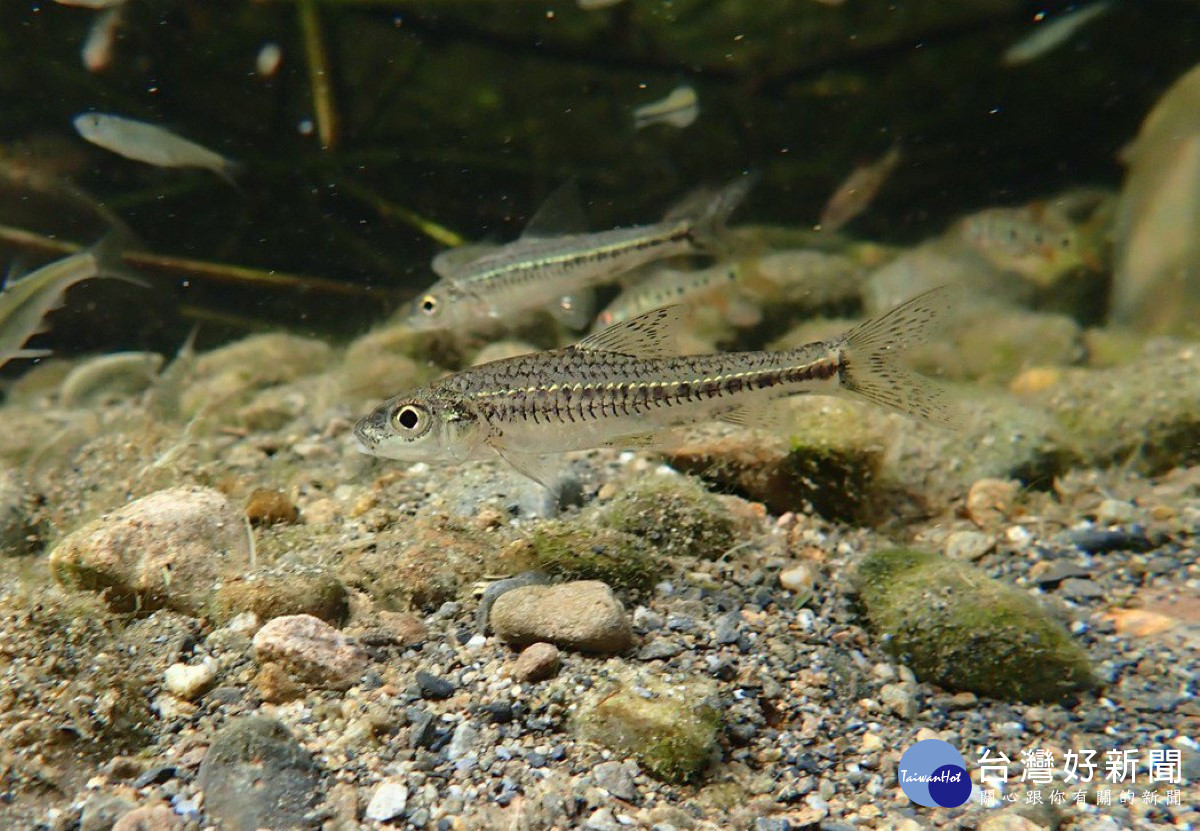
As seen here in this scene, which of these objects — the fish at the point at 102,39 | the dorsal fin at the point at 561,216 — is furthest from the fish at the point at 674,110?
the fish at the point at 102,39

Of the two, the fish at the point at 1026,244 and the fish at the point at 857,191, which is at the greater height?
the fish at the point at 857,191

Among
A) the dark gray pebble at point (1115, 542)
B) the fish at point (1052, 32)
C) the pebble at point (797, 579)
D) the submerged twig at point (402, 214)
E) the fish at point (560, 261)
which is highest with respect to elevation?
the fish at point (1052, 32)

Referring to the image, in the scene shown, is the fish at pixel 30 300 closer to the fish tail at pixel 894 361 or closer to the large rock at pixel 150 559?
the large rock at pixel 150 559

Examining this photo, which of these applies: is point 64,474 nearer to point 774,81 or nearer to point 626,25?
point 626,25

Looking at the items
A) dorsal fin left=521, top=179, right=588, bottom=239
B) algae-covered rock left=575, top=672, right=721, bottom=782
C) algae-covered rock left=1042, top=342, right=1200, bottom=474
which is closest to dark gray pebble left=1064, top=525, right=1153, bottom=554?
algae-covered rock left=1042, top=342, right=1200, bottom=474

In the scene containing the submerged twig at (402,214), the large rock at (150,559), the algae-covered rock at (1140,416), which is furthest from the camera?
the submerged twig at (402,214)

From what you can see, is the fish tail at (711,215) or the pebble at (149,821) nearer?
the pebble at (149,821)

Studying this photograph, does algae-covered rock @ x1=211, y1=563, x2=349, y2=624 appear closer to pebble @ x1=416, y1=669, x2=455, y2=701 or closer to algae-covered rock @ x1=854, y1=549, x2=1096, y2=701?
pebble @ x1=416, y1=669, x2=455, y2=701
